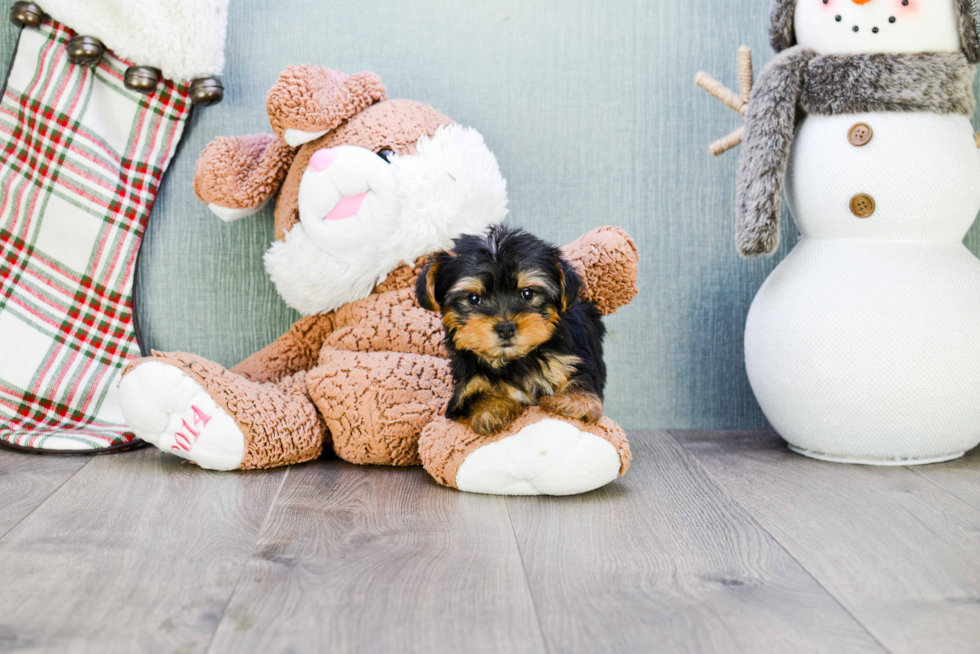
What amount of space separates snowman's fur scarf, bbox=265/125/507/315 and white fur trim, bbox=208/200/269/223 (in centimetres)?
13

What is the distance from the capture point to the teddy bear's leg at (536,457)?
144cm

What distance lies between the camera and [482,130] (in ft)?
6.79

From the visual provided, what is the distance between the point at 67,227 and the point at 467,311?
1169 millimetres

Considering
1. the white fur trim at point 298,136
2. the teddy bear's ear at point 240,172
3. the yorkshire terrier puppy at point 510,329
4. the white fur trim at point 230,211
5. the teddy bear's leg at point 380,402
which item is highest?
the white fur trim at point 298,136

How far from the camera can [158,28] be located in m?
1.87

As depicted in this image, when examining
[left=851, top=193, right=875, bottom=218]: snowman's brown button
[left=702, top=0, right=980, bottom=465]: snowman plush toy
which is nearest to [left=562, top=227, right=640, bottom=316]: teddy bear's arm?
[left=702, top=0, right=980, bottom=465]: snowman plush toy

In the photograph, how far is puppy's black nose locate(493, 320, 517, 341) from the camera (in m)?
1.33

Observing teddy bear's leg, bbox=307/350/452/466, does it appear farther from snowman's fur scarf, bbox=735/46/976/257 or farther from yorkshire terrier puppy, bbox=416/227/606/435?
snowman's fur scarf, bbox=735/46/976/257

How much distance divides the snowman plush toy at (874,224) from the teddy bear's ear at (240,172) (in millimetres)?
1080

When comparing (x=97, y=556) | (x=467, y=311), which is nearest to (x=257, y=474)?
(x=97, y=556)

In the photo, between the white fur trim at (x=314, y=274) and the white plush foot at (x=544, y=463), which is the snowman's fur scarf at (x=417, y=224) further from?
the white plush foot at (x=544, y=463)

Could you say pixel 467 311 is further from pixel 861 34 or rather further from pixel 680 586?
pixel 861 34

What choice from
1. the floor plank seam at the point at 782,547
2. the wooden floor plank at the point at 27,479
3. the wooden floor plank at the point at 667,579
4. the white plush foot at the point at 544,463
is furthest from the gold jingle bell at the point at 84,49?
the floor plank seam at the point at 782,547

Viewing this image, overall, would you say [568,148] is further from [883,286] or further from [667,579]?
[667,579]
